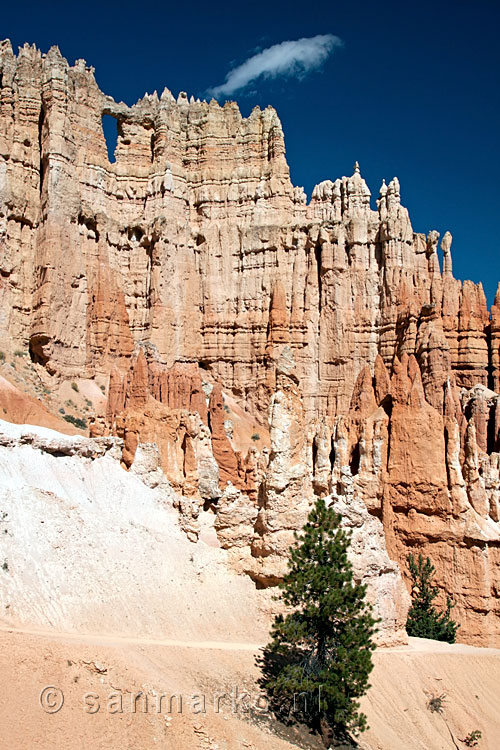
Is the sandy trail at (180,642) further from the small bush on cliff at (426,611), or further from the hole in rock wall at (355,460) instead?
the hole in rock wall at (355,460)

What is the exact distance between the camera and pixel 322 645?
15.7 m

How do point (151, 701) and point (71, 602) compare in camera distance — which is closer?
point (151, 701)

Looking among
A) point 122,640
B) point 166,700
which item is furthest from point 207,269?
point 166,700

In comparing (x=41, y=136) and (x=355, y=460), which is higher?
(x=41, y=136)

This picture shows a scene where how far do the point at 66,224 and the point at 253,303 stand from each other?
13588mm

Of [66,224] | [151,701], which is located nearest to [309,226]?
[66,224]

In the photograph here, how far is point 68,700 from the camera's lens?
12.6 meters

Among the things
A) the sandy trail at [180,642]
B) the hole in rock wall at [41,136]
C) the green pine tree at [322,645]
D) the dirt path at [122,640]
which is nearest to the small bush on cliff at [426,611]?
the sandy trail at [180,642]

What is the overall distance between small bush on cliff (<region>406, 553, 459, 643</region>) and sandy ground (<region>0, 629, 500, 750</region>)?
3.60 meters

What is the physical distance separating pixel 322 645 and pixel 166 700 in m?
3.74

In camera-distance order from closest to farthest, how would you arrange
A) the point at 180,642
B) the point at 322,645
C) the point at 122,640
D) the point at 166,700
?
the point at 166,700
the point at 122,640
the point at 322,645
the point at 180,642

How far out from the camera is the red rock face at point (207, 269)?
4325cm

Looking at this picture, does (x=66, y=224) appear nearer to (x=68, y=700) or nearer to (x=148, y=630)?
(x=148, y=630)

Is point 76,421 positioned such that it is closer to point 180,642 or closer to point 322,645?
point 180,642
